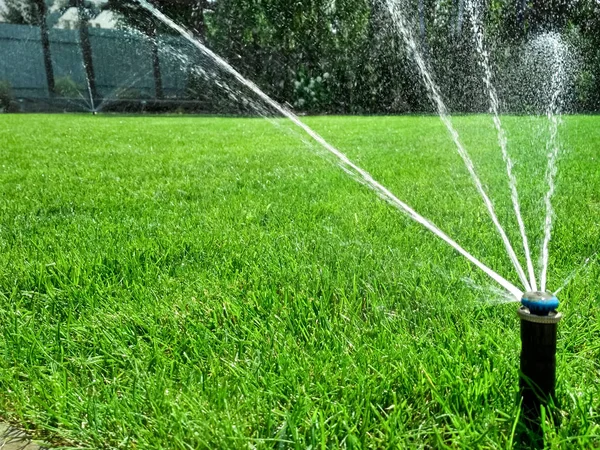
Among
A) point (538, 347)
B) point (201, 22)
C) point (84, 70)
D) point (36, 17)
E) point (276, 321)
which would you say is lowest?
point (276, 321)

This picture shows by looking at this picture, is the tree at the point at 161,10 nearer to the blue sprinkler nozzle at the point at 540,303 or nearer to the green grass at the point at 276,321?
the green grass at the point at 276,321

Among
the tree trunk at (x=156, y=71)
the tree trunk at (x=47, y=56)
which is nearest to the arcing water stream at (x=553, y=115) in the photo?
the tree trunk at (x=156, y=71)

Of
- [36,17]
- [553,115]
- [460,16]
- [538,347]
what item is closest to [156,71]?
[36,17]

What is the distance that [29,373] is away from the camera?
1199mm

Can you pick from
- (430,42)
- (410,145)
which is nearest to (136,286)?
(410,145)

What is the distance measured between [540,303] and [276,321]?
0.78 metres

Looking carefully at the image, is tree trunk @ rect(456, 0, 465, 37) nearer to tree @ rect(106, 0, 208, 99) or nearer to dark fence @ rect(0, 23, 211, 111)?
tree @ rect(106, 0, 208, 99)

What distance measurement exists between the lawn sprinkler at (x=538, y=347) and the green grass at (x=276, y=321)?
94mm

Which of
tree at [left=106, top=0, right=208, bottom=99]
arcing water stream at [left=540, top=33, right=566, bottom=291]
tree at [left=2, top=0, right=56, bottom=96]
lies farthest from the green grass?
tree at [left=2, top=0, right=56, bottom=96]

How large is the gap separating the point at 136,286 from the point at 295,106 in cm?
1515

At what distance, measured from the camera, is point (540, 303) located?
0.78 metres

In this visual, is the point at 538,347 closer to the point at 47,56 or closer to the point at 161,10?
the point at 161,10

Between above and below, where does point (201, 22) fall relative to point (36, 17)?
below

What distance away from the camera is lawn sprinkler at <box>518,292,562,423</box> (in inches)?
30.7
